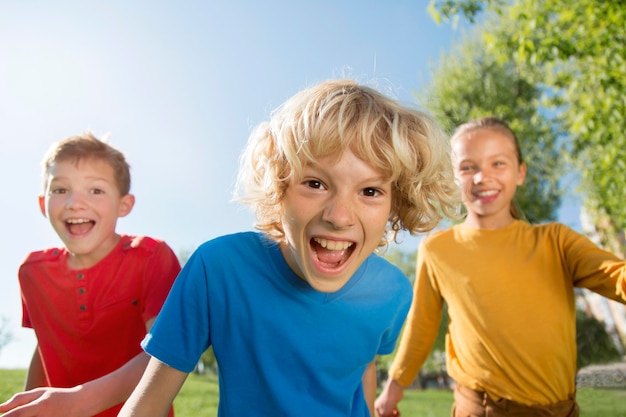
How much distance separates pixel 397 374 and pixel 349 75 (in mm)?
1942

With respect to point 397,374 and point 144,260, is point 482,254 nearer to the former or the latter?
point 397,374

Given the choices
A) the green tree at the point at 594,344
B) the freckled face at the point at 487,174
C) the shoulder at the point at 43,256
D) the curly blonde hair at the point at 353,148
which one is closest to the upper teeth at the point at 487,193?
the freckled face at the point at 487,174

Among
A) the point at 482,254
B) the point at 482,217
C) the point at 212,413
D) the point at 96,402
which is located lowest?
the point at 212,413

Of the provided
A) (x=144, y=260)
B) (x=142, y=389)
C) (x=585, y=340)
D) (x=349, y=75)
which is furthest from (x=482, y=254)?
(x=585, y=340)

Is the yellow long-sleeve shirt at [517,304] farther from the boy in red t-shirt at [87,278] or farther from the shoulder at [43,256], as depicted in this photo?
the shoulder at [43,256]

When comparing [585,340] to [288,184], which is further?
[585,340]

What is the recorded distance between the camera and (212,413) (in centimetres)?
A: 591

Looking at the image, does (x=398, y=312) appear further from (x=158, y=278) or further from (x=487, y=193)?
(x=487, y=193)

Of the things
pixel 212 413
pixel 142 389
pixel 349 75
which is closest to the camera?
pixel 142 389

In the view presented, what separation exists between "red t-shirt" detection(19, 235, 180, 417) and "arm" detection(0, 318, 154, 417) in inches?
19.8

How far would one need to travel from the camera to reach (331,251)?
1.82 m

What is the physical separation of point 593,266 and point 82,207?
2.54 metres

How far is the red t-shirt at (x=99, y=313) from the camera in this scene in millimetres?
2494

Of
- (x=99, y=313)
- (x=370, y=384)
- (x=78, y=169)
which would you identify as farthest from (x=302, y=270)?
(x=78, y=169)
